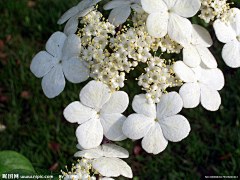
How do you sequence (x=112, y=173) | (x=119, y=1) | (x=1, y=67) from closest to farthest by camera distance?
(x=112, y=173) → (x=119, y=1) → (x=1, y=67)

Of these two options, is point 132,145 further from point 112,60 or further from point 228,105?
point 112,60

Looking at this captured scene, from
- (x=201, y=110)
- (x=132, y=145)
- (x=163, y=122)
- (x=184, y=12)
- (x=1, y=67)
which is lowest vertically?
(x=132, y=145)

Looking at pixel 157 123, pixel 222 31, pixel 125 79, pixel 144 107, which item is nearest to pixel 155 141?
pixel 157 123

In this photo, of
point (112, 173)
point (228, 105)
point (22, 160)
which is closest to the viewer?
point (112, 173)

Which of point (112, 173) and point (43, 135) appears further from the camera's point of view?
point (43, 135)

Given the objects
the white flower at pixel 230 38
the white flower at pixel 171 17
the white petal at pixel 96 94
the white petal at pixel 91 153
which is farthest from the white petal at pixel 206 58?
the white petal at pixel 91 153

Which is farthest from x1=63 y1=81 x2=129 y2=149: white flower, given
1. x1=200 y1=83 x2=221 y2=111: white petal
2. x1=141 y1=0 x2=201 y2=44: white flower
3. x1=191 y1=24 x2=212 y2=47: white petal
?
x1=191 y1=24 x2=212 y2=47: white petal

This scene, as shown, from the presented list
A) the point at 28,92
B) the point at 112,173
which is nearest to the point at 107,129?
the point at 112,173
